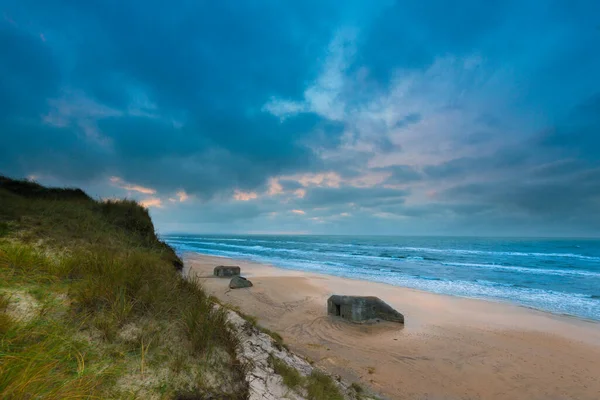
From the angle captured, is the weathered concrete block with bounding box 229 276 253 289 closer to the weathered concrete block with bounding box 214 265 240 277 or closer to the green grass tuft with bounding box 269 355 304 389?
the weathered concrete block with bounding box 214 265 240 277

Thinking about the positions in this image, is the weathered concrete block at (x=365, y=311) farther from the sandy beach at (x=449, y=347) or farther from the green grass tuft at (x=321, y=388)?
the green grass tuft at (x=321, y=388)

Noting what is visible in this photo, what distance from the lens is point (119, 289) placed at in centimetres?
398

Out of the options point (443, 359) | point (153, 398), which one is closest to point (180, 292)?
point (153, 398)

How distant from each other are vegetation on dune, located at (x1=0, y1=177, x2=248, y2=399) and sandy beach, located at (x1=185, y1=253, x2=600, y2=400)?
381cm

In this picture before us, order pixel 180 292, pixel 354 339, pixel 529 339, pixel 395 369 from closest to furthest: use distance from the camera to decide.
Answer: pixel 180 292, pixel 395 369, pixel 354 339, pixel 529 339

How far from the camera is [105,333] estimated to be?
323cm

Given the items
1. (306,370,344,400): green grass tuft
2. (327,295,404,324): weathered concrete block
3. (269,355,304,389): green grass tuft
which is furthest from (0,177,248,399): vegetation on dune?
(327,295,404,324): weathered concrete block

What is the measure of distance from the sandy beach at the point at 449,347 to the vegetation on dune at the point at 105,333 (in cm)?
381

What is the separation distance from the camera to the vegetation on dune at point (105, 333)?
2.48m

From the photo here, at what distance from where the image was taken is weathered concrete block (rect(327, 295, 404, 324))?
41.5 ft

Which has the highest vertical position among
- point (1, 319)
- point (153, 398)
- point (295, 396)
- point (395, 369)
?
point (1, 319)

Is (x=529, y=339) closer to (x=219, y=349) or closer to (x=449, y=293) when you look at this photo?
(x=449, y=293)

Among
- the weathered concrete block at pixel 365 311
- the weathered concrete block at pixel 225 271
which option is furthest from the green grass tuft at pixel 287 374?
the weathered concrete block at pixel 225 271

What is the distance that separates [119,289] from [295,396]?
122 inches
